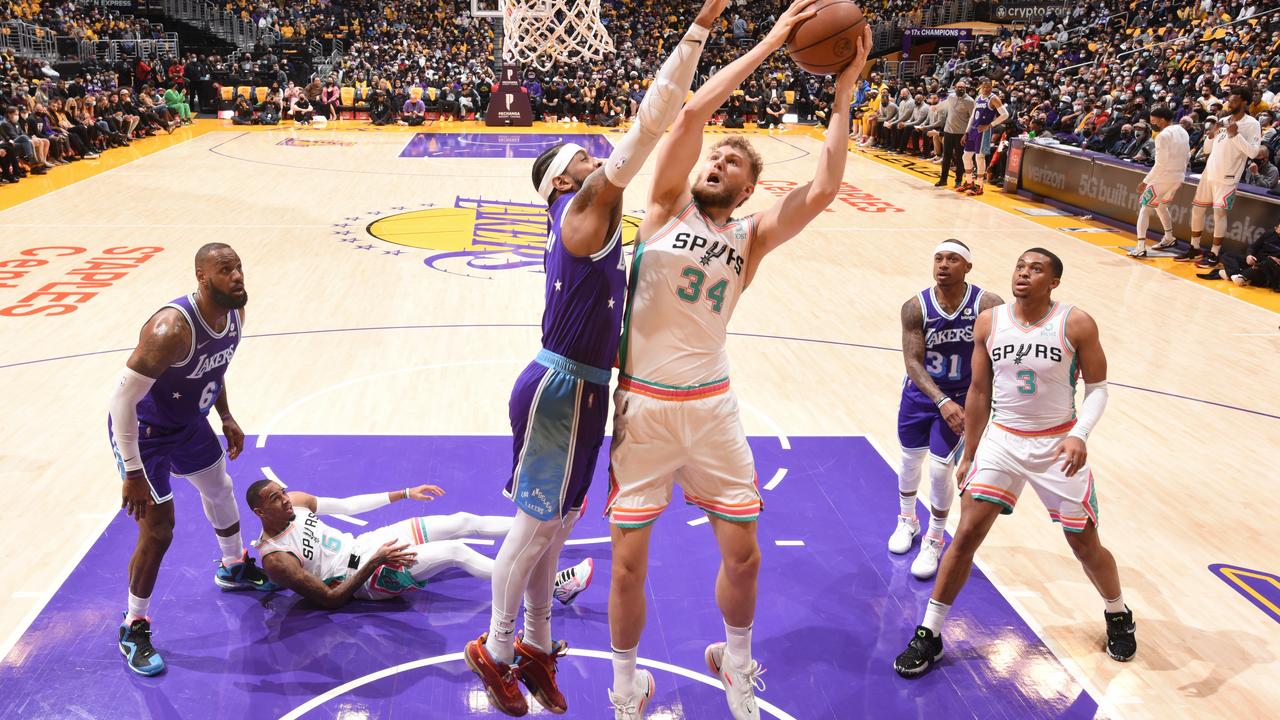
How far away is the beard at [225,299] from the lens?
13.0 feet

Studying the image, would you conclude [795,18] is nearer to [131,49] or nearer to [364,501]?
[364,501]

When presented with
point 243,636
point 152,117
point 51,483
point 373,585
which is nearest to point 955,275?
point 373,585

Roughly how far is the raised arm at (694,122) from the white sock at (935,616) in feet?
6.87

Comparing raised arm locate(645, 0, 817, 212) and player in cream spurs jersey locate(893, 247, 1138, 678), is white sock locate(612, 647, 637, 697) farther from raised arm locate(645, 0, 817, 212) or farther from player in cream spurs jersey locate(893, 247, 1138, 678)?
raised arm locate(645, 0, 817, 212)

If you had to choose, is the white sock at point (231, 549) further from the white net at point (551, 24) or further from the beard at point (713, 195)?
the white net at point (551, 24)

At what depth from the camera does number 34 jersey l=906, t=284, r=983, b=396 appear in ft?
15.7

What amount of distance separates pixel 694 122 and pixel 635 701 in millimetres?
2083

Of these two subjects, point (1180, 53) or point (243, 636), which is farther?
point (1180, 53)

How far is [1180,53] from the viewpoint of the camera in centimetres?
2050

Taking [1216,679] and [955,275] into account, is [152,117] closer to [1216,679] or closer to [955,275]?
[955,275]

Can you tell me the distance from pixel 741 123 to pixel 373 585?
82.1ft

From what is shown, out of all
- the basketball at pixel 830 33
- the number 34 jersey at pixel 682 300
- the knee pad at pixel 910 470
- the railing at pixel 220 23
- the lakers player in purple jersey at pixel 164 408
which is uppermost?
the railing at pixel 220 23

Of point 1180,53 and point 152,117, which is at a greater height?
point 1180,53

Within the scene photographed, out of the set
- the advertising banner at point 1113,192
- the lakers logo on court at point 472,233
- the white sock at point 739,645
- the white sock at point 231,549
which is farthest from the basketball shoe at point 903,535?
the advertising banner at point 1113,192
